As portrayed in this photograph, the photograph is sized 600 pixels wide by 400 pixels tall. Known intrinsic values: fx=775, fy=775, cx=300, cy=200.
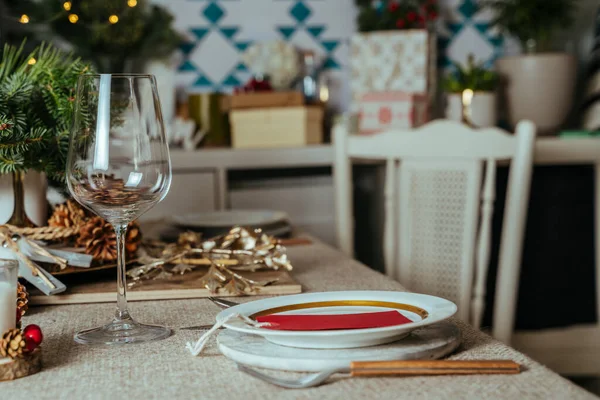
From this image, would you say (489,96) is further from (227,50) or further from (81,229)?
(81,229)

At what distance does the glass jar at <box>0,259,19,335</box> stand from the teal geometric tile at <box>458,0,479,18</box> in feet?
8.13

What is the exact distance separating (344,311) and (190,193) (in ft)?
5.48

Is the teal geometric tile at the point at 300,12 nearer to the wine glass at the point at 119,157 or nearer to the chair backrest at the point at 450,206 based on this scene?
the chair backrest at the point at 450,206

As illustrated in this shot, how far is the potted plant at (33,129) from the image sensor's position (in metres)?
0.80

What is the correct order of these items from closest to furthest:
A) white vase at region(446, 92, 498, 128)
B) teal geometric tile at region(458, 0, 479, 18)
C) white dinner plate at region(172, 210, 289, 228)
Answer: white dinner plate at region(172, 210, 289, 228) < white vase at region(446, 92, 498, 128) < teal geometric tile at region(458, 0, 479, 18)

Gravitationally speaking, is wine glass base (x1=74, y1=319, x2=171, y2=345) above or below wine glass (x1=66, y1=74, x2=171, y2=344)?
below

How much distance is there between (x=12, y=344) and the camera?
546 millimetres

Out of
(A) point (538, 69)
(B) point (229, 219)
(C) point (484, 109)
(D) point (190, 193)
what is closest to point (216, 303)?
(B) point (229, 219)

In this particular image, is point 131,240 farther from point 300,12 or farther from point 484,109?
point 300,12

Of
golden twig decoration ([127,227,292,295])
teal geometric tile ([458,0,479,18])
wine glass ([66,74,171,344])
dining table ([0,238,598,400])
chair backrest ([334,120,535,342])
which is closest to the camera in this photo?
dining table ([0,238,598,400])

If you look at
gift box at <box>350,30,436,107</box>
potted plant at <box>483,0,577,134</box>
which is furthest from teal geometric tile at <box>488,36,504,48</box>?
gift box at <box>350,30,436,107</box>

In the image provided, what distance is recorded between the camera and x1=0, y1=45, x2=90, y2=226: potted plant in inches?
31.4

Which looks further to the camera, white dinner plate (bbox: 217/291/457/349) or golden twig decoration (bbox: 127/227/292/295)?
golden twig decoration (bbox: 127/227/292/295)

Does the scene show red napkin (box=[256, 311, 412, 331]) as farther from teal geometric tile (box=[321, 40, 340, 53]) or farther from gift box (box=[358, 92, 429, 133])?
teal geometric tile (box=[321, 40, 340, 53])
